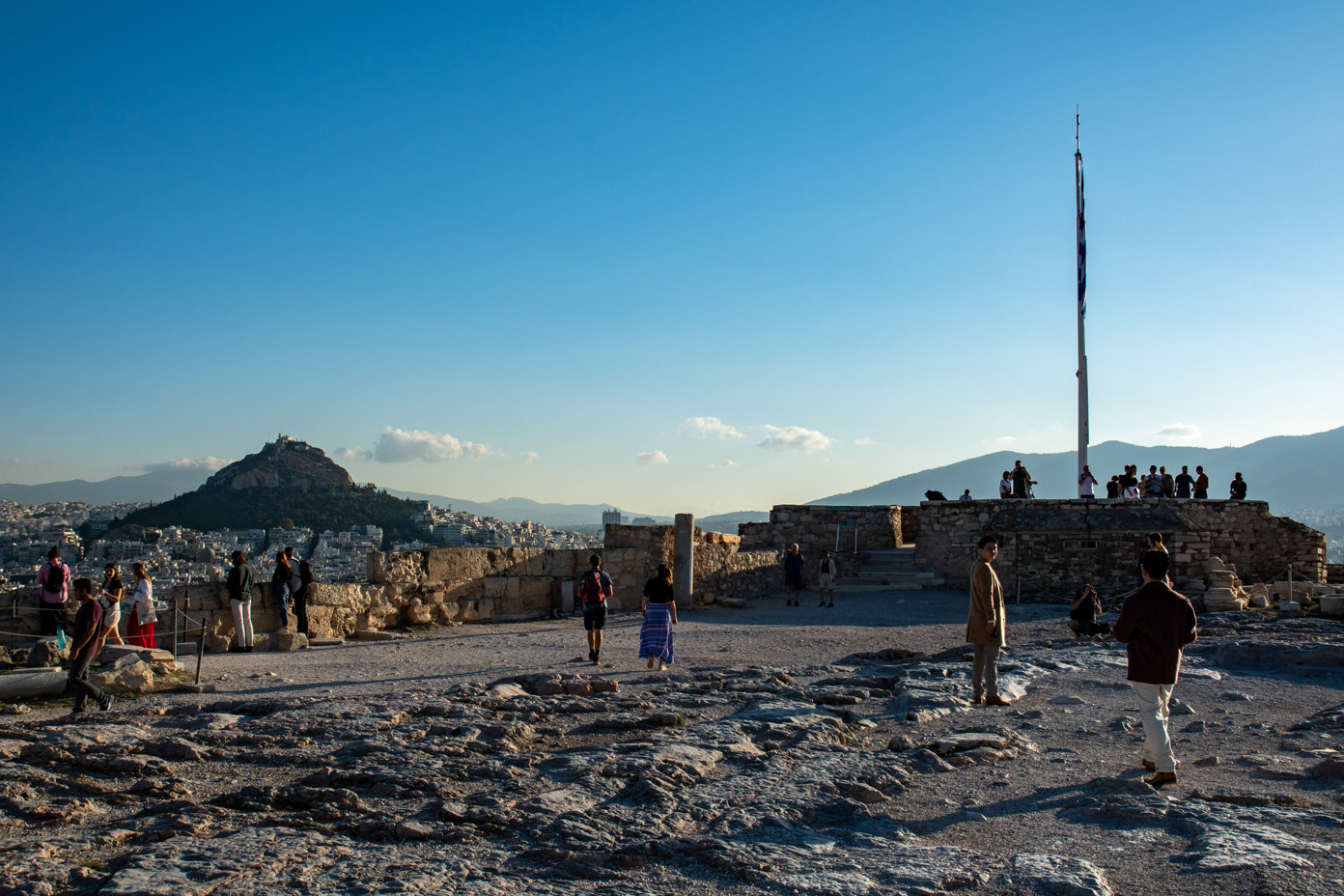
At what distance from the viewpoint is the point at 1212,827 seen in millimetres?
4215

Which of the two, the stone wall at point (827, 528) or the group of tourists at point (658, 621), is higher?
the stone wall at point (827, 528)

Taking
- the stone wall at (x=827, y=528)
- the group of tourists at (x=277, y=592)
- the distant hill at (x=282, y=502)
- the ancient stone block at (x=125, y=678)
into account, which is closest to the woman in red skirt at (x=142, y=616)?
the group of tourists at (x=277, y=592)

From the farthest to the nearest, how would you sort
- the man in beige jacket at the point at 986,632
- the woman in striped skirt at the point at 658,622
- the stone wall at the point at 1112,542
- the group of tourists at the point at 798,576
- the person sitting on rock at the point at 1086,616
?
the stone wall at the point at 1112,542 → the group of tourists at the point at 798,576 → the person sitting on rock at the point at 1086,616 → the woman in striped skirt at the point at 658,622 → the man in beige jacket at the point at 986,632

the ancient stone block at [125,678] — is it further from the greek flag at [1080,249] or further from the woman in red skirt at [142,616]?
the greek flag at [1080,249]

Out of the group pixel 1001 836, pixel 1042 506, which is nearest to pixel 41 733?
pixel 1001 836

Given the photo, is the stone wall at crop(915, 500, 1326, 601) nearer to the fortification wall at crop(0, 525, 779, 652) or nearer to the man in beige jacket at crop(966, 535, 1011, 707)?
the fortification wall at crop(0, 525, 779, 652)

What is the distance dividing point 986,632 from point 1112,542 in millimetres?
14690

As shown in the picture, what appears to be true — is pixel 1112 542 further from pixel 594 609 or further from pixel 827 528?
pixel 594 609

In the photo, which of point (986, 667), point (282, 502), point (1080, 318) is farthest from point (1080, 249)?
point (282, 502)

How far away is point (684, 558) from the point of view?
17.7m

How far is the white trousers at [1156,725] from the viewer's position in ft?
16.5

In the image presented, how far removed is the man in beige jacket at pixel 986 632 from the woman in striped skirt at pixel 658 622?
347cm

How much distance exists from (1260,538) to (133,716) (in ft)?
78.3

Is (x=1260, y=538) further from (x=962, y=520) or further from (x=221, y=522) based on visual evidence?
(x=221, y=522)
